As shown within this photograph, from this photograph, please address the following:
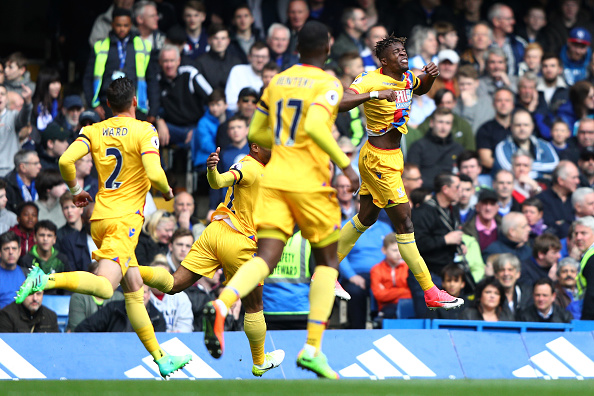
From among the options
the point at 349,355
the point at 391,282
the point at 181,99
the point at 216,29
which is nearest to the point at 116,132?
the point at 349,355

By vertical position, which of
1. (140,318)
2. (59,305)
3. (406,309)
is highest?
(140,318)

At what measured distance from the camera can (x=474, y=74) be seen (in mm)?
16703

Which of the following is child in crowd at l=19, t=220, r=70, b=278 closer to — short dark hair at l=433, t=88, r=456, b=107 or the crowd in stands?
the crowd in stands

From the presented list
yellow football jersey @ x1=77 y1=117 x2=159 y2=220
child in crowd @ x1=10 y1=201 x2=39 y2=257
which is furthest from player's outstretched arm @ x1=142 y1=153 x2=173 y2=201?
child in crowd @ x1=10 y1=201 x2=39 y2=257

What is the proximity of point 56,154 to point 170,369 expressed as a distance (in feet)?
17.4

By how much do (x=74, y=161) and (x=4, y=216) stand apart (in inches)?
162

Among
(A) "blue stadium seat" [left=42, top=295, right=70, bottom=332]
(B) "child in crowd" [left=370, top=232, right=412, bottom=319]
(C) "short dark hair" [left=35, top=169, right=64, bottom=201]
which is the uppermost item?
(C) "short dark hair" [left=35, top=169, right=64, bottom=201]

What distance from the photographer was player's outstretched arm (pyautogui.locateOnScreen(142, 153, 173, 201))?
10.0 m

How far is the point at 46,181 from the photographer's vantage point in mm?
14109

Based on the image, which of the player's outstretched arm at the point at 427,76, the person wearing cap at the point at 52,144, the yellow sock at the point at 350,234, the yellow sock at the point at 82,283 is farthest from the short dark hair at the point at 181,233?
the player's outstretched arm at the point at 427,76

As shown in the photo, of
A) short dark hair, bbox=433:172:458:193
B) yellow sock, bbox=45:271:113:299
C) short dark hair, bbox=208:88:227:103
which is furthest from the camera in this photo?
short dark hair, bbox=208:88:227:103

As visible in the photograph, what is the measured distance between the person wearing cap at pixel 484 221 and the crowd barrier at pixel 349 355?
2.49 m

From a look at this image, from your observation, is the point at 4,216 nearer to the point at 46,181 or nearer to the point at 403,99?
the point at 46,181

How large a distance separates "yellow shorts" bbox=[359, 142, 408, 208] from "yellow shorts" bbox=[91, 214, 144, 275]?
7.54ft
